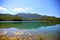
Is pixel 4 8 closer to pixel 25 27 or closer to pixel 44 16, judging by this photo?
pixel 25 27

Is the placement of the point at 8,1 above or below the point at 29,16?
above

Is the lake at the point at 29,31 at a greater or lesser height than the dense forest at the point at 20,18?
lesser

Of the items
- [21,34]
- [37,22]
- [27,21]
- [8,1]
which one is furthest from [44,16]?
[8,1]

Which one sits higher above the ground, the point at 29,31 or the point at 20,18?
the point at 20,18

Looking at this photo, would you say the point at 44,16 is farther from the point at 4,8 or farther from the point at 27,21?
the point at 4,8

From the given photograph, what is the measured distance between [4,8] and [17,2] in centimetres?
32

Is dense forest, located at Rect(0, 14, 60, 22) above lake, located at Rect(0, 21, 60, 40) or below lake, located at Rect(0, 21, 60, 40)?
above

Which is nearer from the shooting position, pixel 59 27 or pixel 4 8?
pixel 4 8

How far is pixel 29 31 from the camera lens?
7.41ft

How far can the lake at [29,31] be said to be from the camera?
7.23 feet

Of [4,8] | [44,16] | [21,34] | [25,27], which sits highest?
[4,8]

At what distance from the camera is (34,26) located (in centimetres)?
232

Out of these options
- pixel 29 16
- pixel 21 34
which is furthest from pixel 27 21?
pixel 21 34

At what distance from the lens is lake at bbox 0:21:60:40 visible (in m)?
2.20
